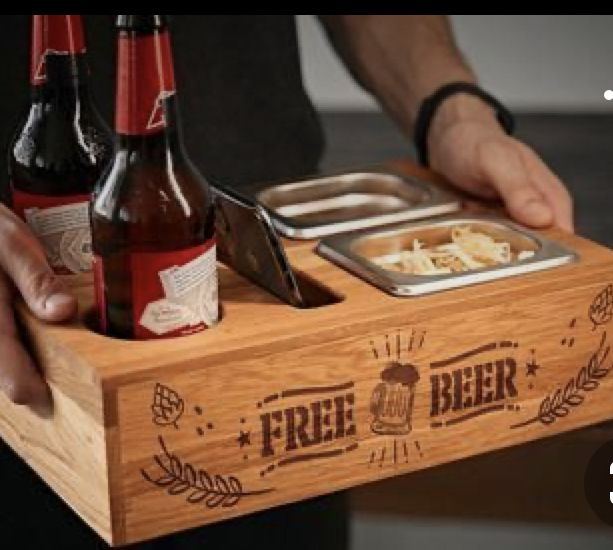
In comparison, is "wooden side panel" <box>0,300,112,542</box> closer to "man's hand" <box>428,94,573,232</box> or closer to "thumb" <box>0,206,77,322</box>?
"thumb" <box>0,206,77,322</box>

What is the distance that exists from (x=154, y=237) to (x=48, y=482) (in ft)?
0.74

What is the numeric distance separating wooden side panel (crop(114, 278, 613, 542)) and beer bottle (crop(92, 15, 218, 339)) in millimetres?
52

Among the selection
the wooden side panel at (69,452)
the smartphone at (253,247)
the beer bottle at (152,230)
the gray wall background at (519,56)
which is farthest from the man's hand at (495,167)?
the gray wall background at (519,56)

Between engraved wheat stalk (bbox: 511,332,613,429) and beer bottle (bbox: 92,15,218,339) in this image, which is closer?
beer bottle (bbox: 92,15,218,339)

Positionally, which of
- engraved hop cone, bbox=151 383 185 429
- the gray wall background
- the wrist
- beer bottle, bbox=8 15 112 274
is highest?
beer bottle, bbox=8 15 112 274

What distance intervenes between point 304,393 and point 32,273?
8.9 inches

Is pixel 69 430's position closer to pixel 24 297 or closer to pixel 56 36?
pixel 24 297

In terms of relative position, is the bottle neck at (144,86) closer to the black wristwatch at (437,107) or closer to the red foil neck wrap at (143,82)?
the red foil neck wrap at (143,82)

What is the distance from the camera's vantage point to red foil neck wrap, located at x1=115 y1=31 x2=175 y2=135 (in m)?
1.00

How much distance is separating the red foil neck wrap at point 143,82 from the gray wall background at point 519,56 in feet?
12.0

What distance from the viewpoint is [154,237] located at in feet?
3.46

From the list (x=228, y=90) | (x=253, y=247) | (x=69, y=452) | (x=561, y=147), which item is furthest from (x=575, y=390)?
(x=561, y=147)

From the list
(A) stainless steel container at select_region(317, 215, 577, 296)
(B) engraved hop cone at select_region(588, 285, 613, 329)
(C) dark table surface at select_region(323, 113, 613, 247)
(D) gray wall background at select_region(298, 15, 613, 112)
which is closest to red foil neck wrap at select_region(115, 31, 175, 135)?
(A) stainless steel container at select_region(317, 215, 577, 296)

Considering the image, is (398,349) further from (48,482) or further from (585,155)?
(585,155)
